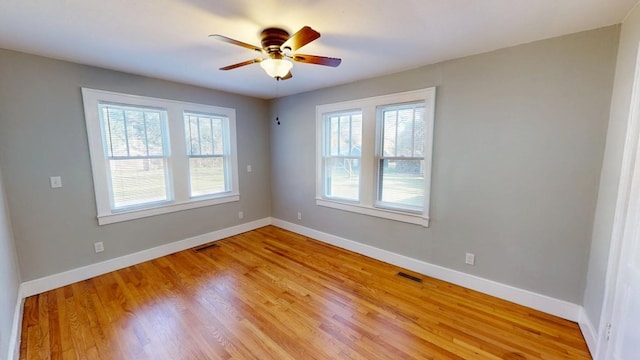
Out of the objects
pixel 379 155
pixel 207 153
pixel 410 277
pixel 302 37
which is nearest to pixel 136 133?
pixel 207 153

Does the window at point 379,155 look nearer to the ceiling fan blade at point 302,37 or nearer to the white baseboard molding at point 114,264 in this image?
the ceiling fan blade at point 302,37

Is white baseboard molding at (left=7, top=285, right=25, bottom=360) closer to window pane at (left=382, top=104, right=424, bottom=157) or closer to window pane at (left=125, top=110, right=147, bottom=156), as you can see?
window pane at (left=125, top=110, right=147, bottom=156)

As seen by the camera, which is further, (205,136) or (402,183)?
(205,136)

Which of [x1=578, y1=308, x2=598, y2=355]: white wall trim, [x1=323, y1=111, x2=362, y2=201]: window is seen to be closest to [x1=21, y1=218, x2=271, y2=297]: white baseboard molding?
[x1=323, y1=111, x2=362, y2=201]: window

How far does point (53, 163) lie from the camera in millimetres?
2551

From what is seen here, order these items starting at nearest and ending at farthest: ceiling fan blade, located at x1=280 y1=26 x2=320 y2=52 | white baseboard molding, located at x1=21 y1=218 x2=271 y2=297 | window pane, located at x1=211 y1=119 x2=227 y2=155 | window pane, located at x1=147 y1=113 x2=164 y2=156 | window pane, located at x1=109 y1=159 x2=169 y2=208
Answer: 1. ceiling fan blade, located at x1=280 y1=26 x2=320 y2=52
2. white baseboard molding, located at x1=21 y1=218 x2=271 y2=297
3. window pane, located at x1=109 y1=159 x2=169 y2=208
4. window pane, located at x1=147 y1=113 x2=164 y2=156
5. window pane, located at x1=211 y1=119 x2=227 y2=155

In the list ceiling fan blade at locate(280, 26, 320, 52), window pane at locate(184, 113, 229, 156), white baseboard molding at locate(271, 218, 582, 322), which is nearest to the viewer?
ceiling fan blade at locate(280, 26, 320, 52)

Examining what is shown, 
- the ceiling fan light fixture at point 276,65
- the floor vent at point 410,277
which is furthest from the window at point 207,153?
the floor vent at point 410,277

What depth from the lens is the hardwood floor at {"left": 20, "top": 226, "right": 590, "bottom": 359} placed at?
1.80 m

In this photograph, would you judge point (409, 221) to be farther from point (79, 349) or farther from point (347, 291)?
point (79, 349)

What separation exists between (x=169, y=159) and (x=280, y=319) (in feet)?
8.66

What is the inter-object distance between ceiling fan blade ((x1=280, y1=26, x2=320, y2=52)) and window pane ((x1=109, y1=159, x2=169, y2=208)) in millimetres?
2613

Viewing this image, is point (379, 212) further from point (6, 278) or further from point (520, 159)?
point (6, 278)

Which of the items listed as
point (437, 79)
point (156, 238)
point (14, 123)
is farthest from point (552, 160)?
point (14, 123)
